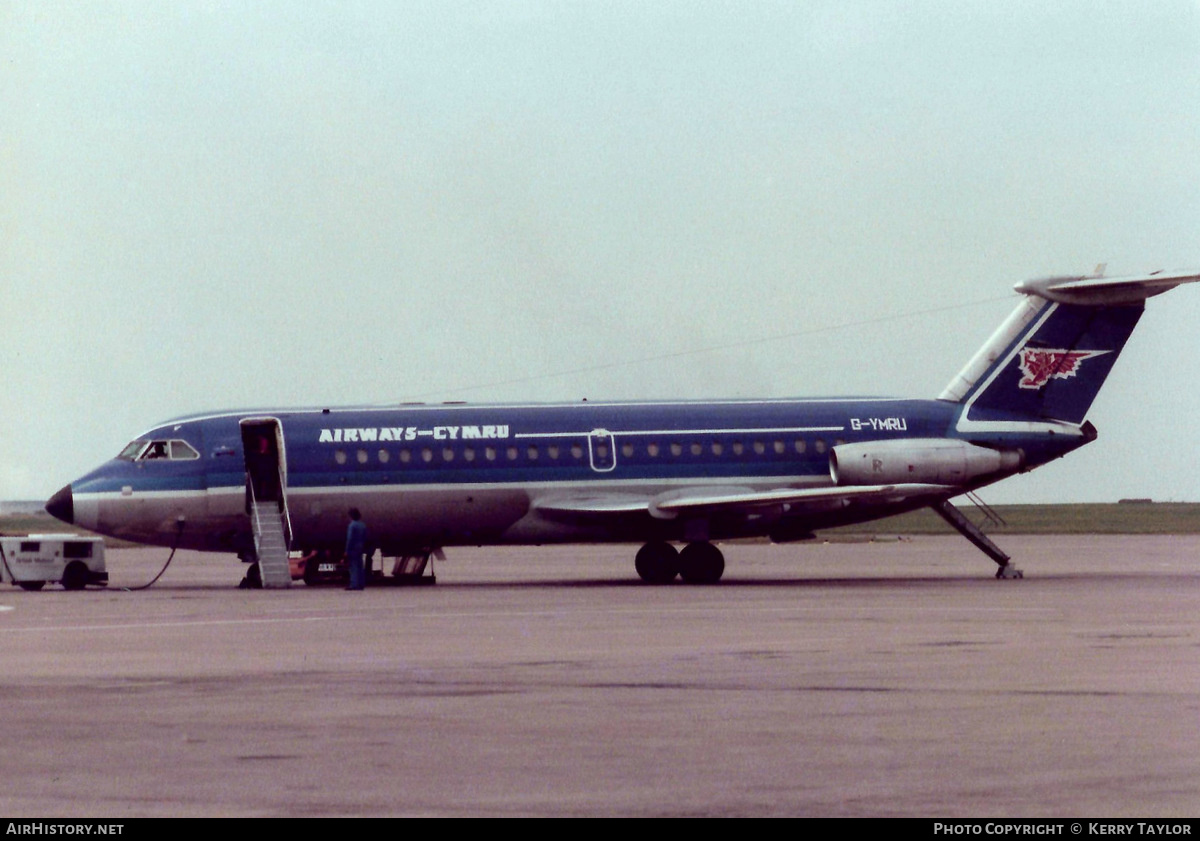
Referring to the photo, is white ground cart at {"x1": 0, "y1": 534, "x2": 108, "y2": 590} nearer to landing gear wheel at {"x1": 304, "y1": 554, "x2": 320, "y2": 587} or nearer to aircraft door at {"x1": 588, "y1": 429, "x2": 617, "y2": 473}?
landing gear wheel at {"x1": 304, "y1": 554, "x2": 320, "y2": 587}

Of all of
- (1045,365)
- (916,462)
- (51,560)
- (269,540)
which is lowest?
(51,560)

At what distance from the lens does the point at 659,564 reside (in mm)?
40531

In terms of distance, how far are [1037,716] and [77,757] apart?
24.1 feet

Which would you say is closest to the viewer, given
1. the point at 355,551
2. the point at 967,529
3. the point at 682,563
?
the point at 355,551

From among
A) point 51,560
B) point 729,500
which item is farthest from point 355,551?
point 729,500

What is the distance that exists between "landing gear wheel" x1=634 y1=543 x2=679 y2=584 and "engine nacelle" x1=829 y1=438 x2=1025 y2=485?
3962 mm

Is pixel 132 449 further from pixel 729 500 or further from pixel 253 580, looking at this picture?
pixel 729 500

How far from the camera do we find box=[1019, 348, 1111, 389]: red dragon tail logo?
1624 inches

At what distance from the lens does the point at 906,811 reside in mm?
10398

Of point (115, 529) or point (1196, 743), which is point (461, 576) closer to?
point (115, 529)

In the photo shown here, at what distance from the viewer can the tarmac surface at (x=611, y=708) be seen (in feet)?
36.3

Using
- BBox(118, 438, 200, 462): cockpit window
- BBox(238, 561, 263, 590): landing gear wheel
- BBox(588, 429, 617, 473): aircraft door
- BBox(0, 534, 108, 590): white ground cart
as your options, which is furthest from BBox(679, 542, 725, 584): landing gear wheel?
BBox(0, 534, 108, 590): white ground cart

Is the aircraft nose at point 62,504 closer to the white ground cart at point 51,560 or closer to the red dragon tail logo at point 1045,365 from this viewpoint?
the white ground cart at point 51,560

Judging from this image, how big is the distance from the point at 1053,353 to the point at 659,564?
1008 cm
